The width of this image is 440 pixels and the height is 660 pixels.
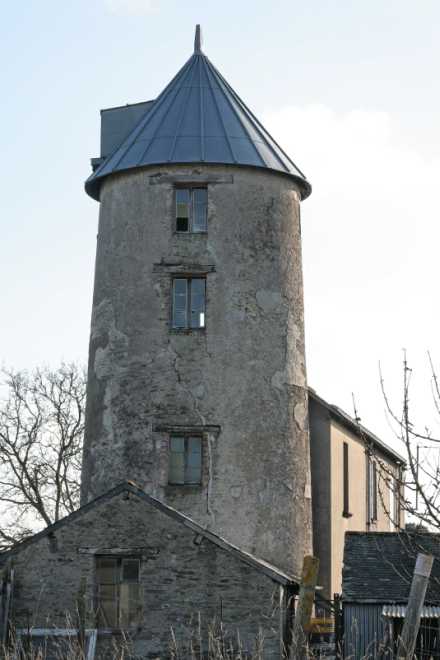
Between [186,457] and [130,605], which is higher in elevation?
[186,457]

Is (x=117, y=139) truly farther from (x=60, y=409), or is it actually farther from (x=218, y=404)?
(x=60, y=409)

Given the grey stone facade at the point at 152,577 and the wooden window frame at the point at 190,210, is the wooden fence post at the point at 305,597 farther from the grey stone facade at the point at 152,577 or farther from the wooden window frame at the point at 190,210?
the wooden window frame at the point at 190,210

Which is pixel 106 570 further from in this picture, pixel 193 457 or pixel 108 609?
pixel 193 457

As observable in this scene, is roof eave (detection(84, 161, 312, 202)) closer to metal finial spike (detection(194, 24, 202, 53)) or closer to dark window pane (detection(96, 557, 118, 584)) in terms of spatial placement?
metal finial spike (detection(194, 24, 202, 53))

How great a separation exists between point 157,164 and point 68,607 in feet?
33.0

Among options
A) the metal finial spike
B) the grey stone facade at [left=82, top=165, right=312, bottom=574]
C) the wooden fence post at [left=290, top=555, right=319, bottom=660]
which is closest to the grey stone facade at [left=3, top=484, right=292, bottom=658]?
the grey stone facade at [left=82, top=165, right=312, bottom=574]

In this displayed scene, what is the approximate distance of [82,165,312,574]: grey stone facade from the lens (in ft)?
91.1

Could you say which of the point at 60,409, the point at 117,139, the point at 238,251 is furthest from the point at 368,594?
the point at 60,409

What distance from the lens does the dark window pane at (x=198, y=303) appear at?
2844cm

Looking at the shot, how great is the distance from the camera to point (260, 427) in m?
28.1

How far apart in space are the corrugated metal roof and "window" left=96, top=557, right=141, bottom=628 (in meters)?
4.46

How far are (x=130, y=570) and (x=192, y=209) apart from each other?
868 cm

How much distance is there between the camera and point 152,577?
23.4 metres

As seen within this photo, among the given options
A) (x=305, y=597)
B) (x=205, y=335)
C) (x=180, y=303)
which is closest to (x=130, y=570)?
(x=205, y=335)
